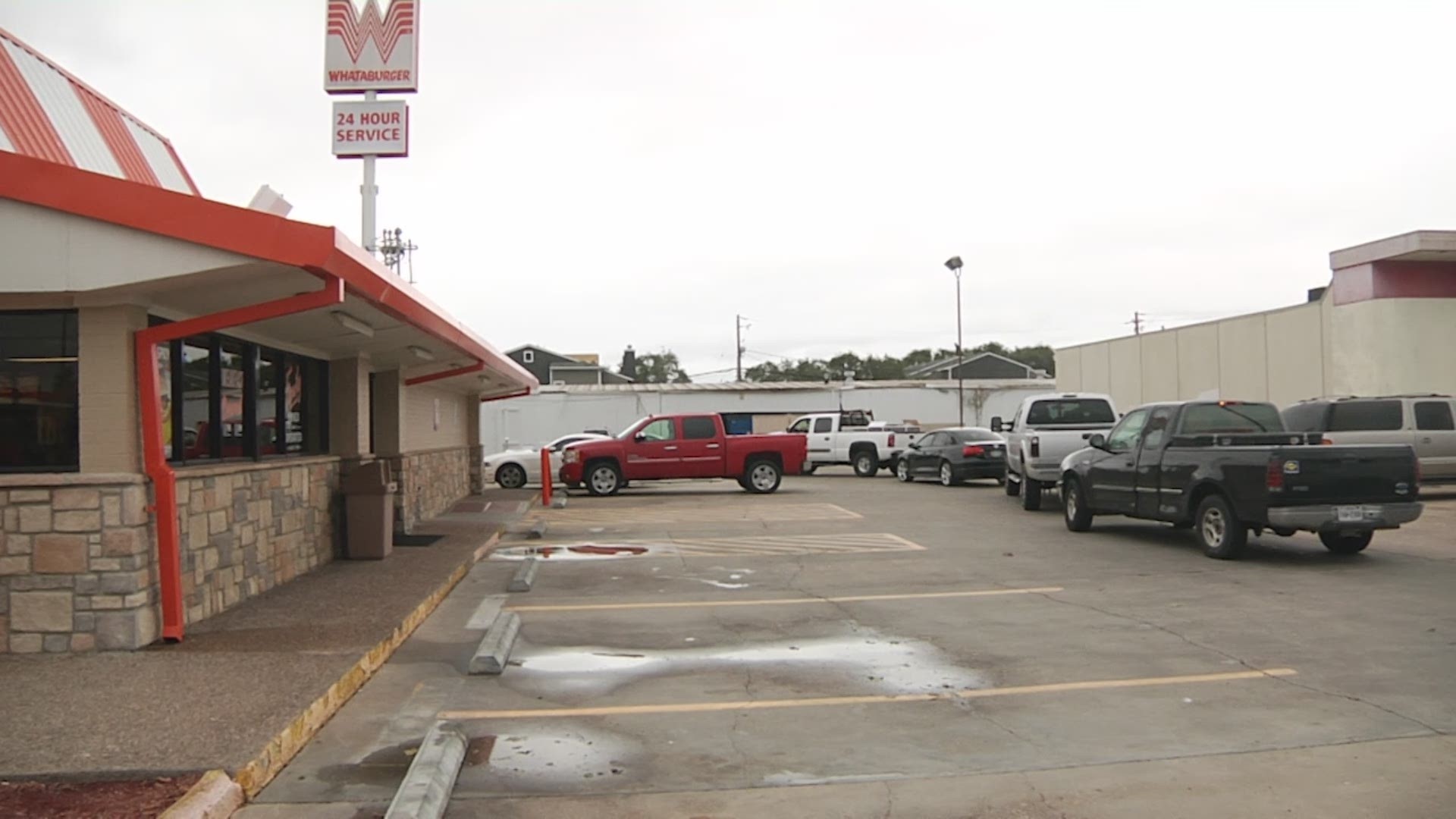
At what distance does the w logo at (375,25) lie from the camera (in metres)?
20.7

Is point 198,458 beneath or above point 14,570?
above

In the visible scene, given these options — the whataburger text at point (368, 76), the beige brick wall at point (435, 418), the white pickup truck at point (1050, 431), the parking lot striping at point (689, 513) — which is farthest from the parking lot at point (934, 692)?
the whataburger text at point (368, 76)

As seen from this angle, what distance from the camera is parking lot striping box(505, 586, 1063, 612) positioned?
10945mm

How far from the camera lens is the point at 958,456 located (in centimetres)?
2823

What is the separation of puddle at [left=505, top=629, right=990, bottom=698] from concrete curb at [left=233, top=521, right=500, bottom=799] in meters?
0.94

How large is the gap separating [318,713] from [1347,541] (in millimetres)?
11990

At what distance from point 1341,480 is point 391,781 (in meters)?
10.8

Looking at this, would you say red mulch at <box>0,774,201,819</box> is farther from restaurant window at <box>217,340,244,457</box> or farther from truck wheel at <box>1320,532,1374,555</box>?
truck wheel at <box>1320,532,1374,555</box>

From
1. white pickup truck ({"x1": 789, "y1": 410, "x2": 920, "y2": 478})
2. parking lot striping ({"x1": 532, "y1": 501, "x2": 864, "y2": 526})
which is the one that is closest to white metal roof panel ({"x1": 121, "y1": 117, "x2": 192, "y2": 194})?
parking lot striping ({"x1": 532, "y1": 501, "x2": 864, "y2": 526})

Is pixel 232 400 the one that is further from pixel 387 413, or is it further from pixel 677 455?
pixel 677 455

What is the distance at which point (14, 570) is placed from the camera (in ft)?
25.6

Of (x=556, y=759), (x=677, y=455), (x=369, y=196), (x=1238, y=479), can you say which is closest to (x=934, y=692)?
(x=556, y=759)

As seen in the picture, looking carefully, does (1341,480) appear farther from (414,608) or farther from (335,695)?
(335,695)

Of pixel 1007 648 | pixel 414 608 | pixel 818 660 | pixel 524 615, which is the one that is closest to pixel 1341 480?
pixel 1007 648
